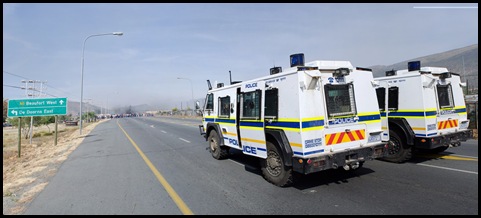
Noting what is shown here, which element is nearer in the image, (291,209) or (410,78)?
(291,209)

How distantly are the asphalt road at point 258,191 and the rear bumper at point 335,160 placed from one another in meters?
0.53

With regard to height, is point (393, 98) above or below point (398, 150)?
above

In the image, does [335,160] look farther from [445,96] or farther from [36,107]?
[36,107]

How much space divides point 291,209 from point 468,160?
6.30 m

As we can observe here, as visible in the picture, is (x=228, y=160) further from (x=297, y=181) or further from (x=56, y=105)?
(x=56, y=105)

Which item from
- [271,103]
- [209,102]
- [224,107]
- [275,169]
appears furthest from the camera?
[209,102]

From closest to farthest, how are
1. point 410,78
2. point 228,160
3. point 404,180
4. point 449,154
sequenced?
point 404,180, point 410,78, point 449,154, point 228,160

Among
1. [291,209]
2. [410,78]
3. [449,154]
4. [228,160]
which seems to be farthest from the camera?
[228,160]

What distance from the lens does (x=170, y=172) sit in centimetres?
716

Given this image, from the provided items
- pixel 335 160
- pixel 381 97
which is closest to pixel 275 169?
pixel 335 160

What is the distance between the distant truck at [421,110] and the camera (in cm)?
676

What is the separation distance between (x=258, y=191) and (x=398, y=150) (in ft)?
15.1

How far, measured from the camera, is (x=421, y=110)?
6.75m

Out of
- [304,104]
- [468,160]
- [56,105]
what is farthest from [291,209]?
[56,105]
